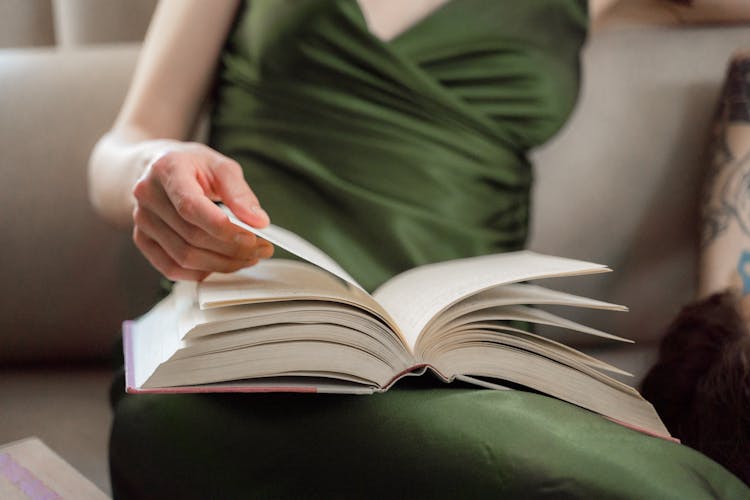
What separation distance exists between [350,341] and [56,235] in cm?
65

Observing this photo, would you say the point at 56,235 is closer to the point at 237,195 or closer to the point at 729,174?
the point at 237,195

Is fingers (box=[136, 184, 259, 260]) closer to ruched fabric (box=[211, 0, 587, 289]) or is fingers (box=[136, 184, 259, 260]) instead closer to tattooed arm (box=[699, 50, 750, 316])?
ruched fabric (box=[211, 0, 587, 289])

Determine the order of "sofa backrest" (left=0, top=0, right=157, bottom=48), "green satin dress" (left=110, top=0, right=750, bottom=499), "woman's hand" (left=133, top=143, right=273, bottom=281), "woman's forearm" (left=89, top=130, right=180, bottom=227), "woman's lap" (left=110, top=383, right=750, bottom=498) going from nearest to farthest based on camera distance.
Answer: "woman's lap" (left=110, top=383, right=750, bottom=498)
"woman's hand" (left=133, top=143, right=273, bottom=281)
"woman's forearm" (left=89, top=130, right=180, bottom=227)
"green satin dress" (left=110, top=0, right=750, bottom=499)
"sofa backrest" (left=0, top=0, right=157, bottom=48)

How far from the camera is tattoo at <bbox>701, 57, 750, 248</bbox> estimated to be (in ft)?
3.42

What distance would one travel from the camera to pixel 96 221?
1036mm

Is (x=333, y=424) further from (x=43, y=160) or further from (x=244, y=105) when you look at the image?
(x=43, y=160)

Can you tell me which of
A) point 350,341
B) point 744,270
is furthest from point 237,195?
point 744,270

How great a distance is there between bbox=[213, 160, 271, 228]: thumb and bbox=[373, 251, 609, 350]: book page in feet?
0.40

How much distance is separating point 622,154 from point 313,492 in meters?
0.81

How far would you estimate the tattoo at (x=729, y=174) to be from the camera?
1043mm

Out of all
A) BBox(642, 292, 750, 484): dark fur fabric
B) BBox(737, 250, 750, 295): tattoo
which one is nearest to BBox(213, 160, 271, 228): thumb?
BBox(642, 292, 750, 484): dark fur fabric

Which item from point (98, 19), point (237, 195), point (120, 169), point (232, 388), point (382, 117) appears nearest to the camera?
point (232, 388)

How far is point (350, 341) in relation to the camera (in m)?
0.51

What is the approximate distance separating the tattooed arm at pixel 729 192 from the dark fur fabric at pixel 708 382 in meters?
0.20
